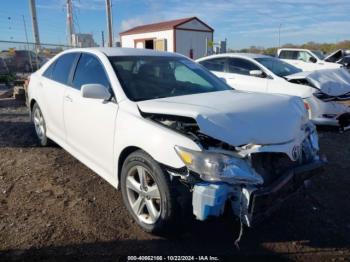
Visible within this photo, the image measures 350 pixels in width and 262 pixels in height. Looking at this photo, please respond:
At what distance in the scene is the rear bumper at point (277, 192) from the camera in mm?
2439

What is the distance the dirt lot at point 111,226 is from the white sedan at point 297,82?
2.20m

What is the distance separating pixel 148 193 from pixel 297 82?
5.33 m

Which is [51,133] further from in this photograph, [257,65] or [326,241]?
[257,65]

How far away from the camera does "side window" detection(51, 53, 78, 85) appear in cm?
441

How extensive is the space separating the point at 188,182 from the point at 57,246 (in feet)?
4.32

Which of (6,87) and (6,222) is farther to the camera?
(6,87)

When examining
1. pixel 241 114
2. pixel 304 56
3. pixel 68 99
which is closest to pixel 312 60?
pixel 304 56

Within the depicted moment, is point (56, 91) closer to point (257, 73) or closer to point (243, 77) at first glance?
point (257, 73)

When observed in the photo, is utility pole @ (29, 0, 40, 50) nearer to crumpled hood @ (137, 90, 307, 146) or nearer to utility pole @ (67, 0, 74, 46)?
utility pole @ (67, 0, 74, 46)

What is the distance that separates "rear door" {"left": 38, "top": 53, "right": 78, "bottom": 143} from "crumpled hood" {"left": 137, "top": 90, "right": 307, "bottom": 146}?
1710 millimetres

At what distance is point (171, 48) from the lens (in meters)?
25.9

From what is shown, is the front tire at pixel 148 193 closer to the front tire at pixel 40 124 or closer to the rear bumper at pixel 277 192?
the rear bumper at pixel 277 192

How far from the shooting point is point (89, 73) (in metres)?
3.95

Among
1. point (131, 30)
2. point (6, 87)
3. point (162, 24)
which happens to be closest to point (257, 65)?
point (6, 87)
